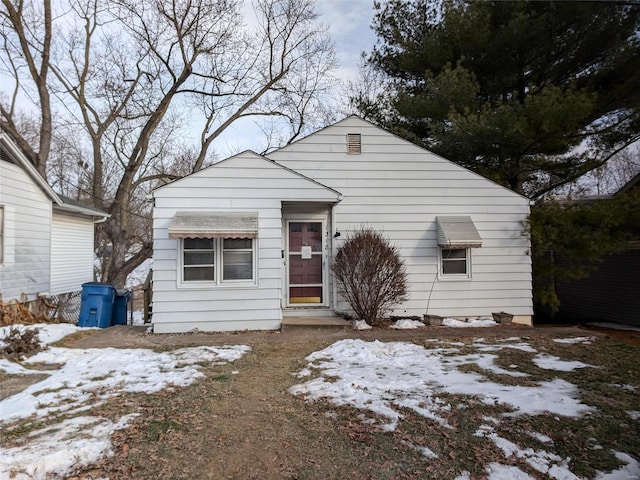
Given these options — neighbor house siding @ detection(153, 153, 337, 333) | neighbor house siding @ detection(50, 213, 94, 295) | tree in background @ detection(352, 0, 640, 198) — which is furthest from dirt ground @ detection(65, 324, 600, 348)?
neighbor house siding @ detection(50, 213, 94, 295)

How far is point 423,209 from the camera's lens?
352 inches

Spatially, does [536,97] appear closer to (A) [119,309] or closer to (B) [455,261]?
(B) [455,261]

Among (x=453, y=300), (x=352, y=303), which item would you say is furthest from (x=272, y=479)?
(x=453, y=300)

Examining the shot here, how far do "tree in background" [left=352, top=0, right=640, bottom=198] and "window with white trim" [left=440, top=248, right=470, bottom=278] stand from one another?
3.34 meters

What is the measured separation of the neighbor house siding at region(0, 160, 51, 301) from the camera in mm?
8836

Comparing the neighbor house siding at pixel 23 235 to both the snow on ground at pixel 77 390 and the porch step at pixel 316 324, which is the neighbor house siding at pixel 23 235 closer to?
the snow on ground at pixel 77 390

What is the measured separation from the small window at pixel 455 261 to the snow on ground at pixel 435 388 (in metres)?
2.86

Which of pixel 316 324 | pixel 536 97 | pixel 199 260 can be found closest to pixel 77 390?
pixel 199 260

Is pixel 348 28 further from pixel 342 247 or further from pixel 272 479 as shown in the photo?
pixel 272 479

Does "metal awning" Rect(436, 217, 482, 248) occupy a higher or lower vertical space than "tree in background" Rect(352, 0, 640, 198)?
lower

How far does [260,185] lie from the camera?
7.75 metres

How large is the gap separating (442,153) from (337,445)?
1004cm

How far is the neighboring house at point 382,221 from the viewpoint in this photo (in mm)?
7750

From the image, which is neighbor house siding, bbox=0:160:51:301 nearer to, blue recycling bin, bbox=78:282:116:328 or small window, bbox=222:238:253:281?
blue recycling bin, bbox=78:282:116:328
